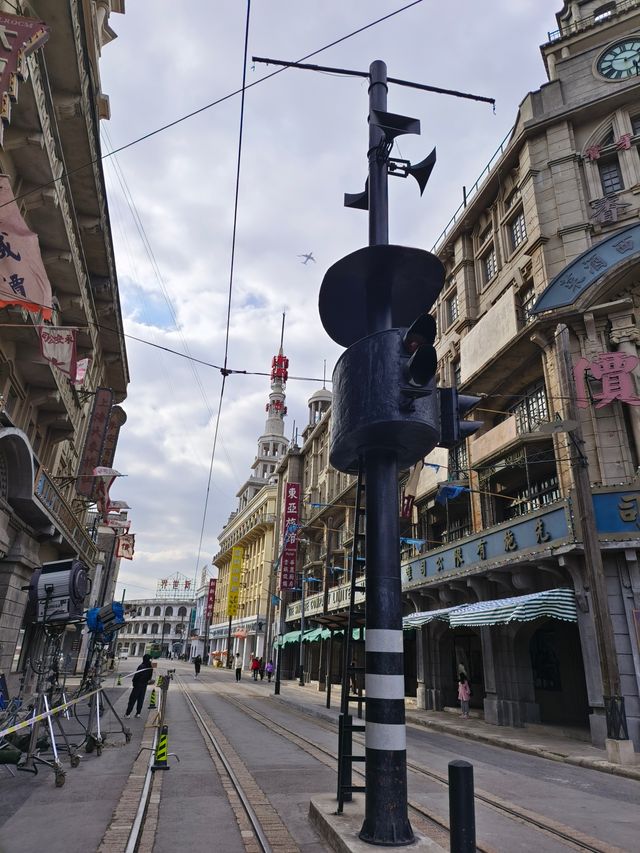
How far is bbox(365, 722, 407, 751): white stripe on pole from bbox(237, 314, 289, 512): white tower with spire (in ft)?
282

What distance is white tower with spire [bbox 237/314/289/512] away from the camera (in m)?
92.4

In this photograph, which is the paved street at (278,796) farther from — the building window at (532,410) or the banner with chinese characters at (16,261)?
the building window at (532,410)

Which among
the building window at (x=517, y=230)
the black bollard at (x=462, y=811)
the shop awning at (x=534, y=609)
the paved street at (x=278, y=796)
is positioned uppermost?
the building window at (x=517, y=230)

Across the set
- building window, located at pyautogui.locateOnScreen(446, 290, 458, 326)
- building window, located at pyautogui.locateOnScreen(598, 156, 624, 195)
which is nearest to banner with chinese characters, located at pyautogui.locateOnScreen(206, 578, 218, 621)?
building window, located at pyautogui.locateOnScreen(446, 290, 458, 326)

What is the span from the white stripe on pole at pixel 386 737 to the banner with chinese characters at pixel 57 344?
12.6 metres

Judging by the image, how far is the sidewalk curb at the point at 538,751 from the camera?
37.9 feet

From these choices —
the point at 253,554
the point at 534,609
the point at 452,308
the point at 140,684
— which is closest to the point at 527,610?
the point at 534,609

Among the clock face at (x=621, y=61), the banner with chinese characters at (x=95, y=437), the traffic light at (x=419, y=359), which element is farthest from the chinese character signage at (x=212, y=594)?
the traffic light at (x=419, y=359)

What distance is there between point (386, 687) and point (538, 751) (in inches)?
447

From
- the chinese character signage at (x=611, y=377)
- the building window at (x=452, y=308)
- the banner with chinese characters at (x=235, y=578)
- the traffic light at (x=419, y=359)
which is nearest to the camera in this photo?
the traffic light at (x=419, y=359)

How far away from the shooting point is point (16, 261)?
1076cm

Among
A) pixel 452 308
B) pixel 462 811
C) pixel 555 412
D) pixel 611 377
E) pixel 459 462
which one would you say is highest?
pixel 452 308

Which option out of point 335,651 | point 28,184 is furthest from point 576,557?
point 335,651

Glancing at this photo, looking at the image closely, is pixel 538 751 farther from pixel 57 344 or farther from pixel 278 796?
pixel 57 344
